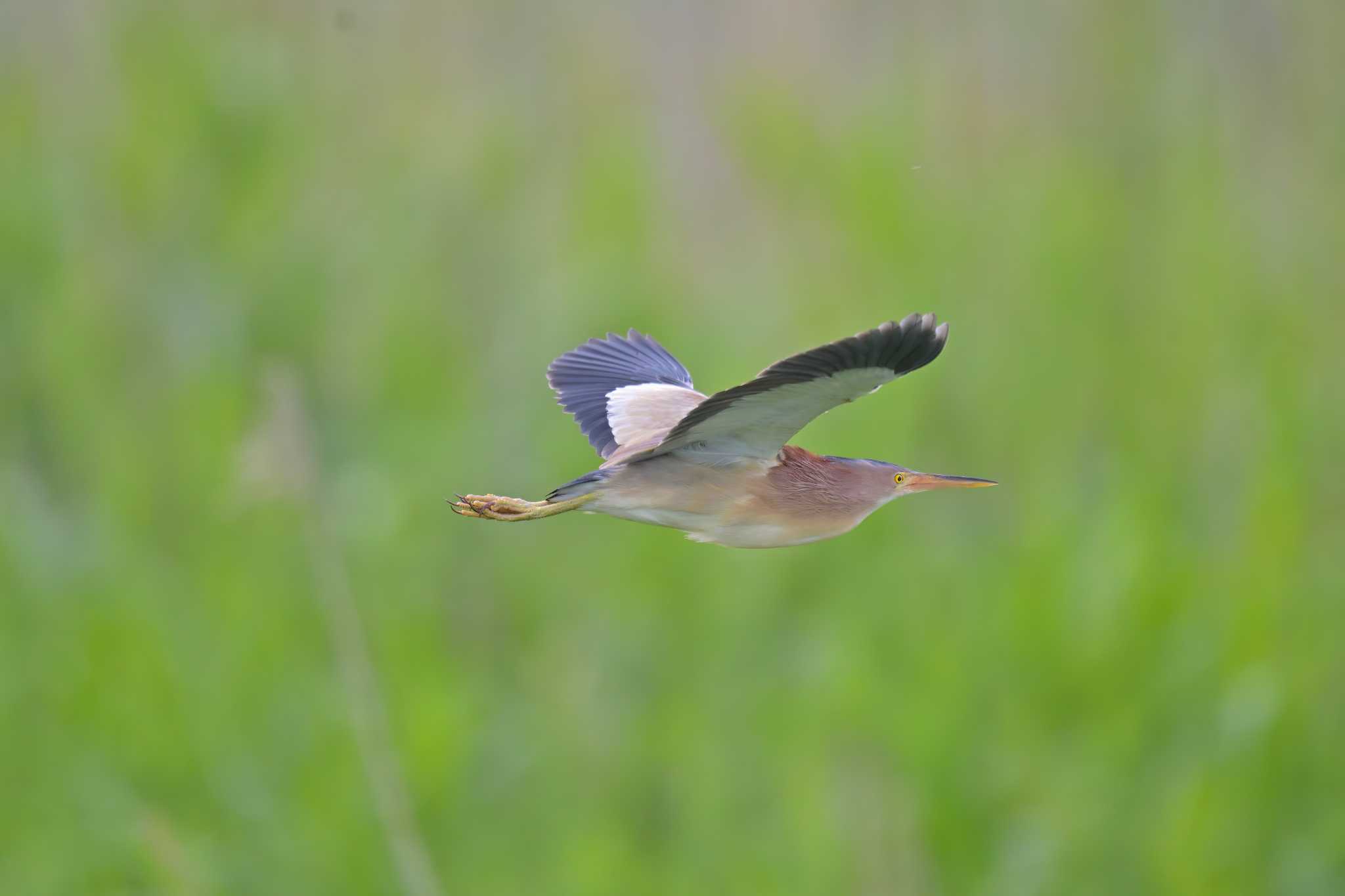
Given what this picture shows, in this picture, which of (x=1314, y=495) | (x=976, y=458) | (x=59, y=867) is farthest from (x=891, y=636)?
(x=59, y=867)

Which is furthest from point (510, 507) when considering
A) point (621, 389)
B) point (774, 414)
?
point (621, 389)

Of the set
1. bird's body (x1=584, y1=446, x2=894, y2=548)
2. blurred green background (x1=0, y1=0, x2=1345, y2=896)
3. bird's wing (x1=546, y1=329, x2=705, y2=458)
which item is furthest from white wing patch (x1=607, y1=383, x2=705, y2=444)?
blurred green background (x1=0, y1=0, x2=1345, y2=896)

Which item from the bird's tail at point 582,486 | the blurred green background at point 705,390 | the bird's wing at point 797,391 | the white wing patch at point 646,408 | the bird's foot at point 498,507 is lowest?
the bird's wing at point 797,391

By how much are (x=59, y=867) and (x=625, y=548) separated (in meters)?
2.52

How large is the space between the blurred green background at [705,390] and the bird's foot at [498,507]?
2.34 metres

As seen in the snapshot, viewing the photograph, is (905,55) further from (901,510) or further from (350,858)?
(350,858)

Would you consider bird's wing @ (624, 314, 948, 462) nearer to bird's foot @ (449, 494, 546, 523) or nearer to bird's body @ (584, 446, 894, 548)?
bird's body @ (584, 446, 894, 548)

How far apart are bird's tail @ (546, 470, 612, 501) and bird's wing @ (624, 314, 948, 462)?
0.06 metres

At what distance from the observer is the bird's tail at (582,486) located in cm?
268

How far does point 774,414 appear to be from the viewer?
253 cm

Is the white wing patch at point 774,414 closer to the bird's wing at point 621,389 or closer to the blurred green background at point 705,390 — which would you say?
the bird's wing at point 621,389

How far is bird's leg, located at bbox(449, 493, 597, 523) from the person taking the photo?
2.65m

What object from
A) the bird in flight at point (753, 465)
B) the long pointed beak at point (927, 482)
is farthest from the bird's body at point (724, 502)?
the long pointed beak at point (927, 482)

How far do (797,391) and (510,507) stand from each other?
2.08 ft
